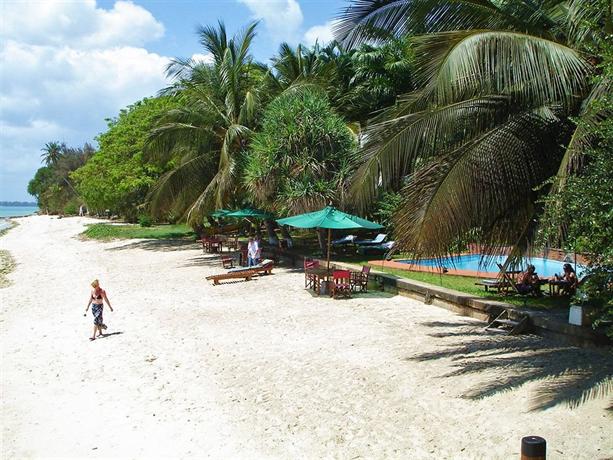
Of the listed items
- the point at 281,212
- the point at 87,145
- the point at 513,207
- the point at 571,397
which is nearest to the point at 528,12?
the point at 513,207

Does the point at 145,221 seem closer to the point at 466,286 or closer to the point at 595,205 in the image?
the point at 466,286

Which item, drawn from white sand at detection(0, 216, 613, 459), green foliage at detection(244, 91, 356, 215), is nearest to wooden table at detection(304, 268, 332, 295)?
white sand at detection(0, 216, 613, 459)

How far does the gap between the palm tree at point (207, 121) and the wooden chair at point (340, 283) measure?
8513mm

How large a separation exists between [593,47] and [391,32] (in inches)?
107

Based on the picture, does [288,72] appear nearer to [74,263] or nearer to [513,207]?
[74,263]

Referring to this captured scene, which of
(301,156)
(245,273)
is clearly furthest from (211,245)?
(301,156)

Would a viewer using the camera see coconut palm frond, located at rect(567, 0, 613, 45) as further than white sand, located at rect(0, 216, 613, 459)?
No

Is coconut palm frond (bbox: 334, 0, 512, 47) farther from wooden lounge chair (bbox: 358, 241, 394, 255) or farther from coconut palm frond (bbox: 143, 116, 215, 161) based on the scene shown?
coconut palm frond (bbox: 143, 116, 215, 161)

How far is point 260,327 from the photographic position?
1089 centimetres

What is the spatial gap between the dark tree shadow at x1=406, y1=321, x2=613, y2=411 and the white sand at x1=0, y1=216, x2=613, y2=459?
0.14 feet

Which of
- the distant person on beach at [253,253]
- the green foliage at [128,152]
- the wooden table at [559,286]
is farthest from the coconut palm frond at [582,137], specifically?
the green foliage at [128,152]

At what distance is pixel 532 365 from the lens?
7.38 meters

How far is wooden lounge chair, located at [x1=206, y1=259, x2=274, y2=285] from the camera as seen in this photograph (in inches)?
644

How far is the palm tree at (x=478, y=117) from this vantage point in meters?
6.39
